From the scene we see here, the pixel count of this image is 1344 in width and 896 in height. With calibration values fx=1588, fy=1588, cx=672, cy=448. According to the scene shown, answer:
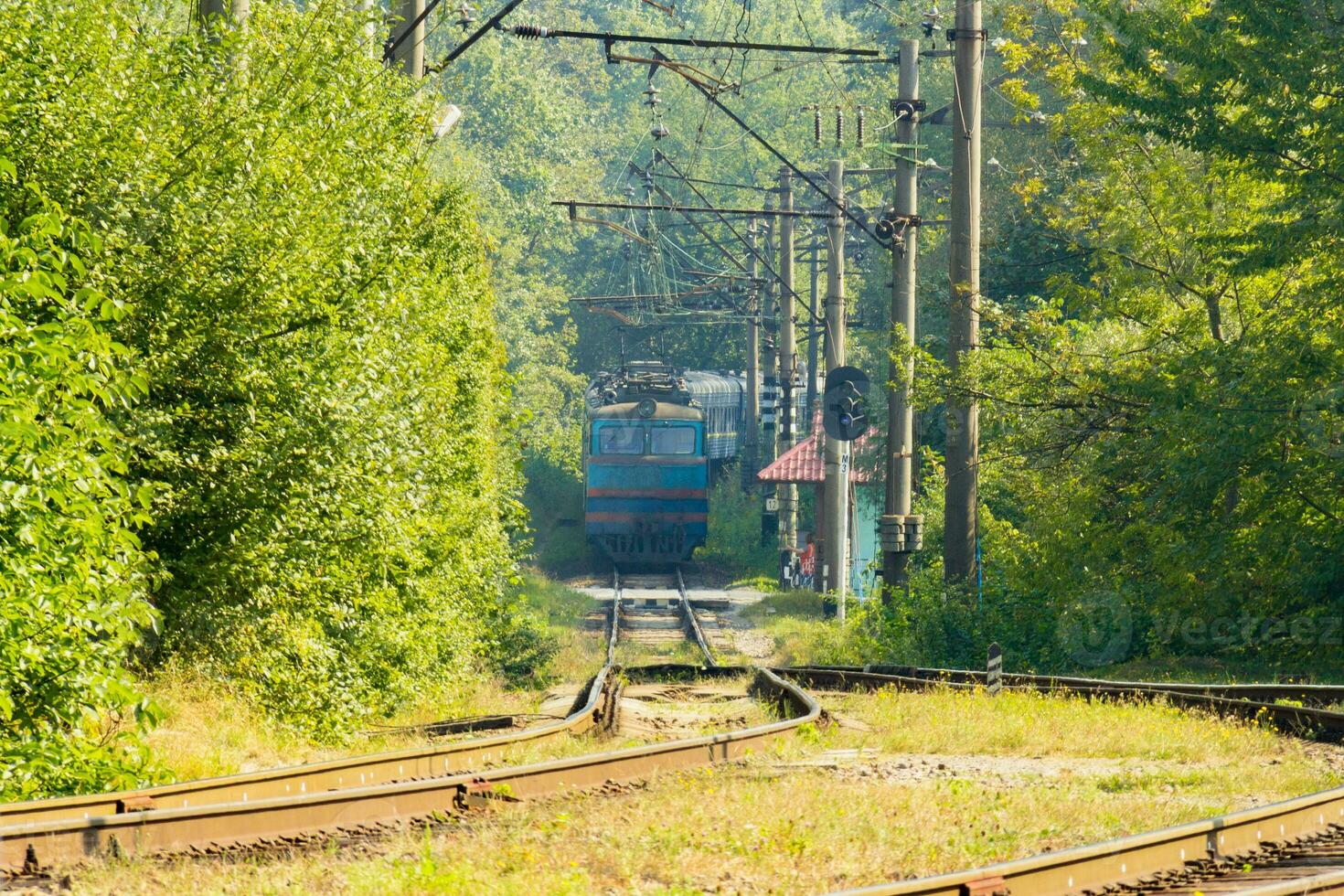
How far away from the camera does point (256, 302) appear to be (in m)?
10.3

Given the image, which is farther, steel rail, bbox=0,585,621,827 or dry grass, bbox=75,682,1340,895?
steel rail, bbox=0,585,621,827

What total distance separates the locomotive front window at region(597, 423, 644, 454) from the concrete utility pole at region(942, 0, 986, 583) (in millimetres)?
20722

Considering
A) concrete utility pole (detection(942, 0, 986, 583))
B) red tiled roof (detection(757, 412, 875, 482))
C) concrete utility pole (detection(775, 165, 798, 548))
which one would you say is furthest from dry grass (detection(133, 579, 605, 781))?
red tiled roof (detection(757, 412, 875, 482))

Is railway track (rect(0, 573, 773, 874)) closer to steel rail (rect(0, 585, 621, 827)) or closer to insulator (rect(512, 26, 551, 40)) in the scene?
steel rail (rect(0, 585, 621, 827))

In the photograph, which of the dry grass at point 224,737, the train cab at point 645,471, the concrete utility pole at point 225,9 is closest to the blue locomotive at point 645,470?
the train cab at point 645,471

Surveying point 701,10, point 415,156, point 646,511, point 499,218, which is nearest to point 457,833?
point 415,156

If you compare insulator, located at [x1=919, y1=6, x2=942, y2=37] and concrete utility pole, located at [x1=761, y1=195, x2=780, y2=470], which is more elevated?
insulator, located at [x1=919, y1=6, x2=942, y2=37]

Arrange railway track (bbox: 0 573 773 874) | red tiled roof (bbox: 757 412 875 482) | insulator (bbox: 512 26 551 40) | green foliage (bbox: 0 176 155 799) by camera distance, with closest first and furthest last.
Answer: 1. railway track (bbox: 0 573 773 874)
2. green foliage (bbox: 0 176 155 799)
3. insulator (bbox: 512 26 551 40)
4. red tiled roof (bbox: 757 412 875 482)

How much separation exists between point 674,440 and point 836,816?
111 ft

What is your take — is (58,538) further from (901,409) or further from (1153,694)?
(901,409)

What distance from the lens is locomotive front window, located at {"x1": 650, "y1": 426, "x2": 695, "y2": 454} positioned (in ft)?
136

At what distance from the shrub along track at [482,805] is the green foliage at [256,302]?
6.93 ft

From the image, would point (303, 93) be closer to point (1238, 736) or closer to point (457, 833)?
point (457, 833)

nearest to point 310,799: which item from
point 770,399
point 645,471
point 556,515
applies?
point 645,471
